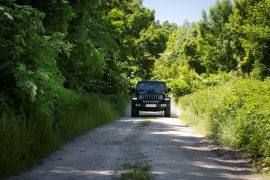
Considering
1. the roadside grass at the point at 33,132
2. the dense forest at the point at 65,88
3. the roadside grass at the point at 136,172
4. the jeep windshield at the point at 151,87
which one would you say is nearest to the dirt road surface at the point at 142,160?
the roadside grass at the point at 136,172

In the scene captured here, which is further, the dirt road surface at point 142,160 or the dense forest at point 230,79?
the dense forest at point 230,79

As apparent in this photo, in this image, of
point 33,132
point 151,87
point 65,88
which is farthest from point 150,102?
point 33,132

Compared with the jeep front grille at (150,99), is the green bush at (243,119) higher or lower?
lower

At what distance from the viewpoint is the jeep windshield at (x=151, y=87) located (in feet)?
87.0

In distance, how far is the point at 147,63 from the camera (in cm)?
6619

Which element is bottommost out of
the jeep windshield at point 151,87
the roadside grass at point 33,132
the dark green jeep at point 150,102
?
the roadside grass at point 33,132

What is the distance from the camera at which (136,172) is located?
7.48 metres

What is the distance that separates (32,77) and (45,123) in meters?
1.29

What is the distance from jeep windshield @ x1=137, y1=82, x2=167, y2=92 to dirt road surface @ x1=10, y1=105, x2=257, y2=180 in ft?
44.5

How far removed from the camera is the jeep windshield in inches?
1045

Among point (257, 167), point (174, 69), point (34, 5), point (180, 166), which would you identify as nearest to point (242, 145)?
point (257, 167)

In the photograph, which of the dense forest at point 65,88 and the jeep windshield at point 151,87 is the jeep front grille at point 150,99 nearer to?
→ the jeep windshield at point 151,87

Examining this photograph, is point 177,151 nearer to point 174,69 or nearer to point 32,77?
point 32,77

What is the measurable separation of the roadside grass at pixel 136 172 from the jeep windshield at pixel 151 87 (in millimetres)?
18319
